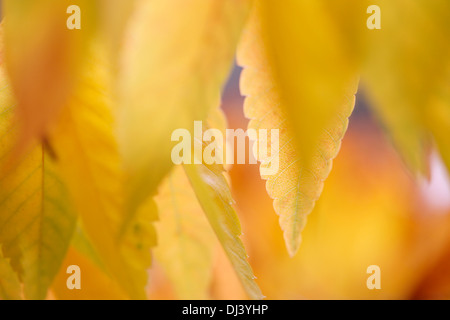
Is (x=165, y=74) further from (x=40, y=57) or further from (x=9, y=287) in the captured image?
(x=9, y=287)

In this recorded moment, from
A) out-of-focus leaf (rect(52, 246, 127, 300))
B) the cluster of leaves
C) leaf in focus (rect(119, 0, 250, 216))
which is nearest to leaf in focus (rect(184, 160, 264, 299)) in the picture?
the cluster of leaves

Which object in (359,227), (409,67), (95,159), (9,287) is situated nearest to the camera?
(409,67)

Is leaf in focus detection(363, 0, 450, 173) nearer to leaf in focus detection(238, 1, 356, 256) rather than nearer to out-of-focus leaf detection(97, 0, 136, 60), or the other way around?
leaf in focus detection(238, 1, 356, 256)

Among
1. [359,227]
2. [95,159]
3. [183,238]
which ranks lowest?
[359,227]

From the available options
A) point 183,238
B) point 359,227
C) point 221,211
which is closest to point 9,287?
point 183,238
